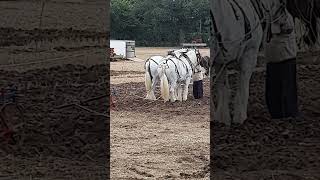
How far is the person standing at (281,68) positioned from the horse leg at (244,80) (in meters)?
0.10

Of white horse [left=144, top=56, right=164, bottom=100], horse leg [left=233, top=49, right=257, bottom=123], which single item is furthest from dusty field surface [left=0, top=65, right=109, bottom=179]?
white horse [left=144, top=56, right=164, bottom=100]

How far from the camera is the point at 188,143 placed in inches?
264

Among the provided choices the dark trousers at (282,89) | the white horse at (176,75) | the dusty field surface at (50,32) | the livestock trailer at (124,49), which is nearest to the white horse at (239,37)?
the dark trousers at (282,89)

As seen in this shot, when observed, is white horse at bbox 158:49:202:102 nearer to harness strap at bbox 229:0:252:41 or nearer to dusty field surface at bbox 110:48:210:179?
dusty field surface at bbox 110:48:210:179

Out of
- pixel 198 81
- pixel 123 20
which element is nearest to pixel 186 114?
pixel 198 81

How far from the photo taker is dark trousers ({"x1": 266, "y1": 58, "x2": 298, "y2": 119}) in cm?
353

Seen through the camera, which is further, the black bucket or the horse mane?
the black bucket

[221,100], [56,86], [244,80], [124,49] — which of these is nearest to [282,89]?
[244,80]

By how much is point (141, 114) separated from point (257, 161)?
6.13 meters

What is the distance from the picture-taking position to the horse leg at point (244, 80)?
3494 millimetres

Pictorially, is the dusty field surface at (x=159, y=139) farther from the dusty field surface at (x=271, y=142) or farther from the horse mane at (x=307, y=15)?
the horse mane at (x=307, y=15)

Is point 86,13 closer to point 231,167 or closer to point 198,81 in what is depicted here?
point 231,167

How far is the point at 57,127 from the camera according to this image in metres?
3.51

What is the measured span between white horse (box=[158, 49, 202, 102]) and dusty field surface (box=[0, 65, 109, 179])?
282 inches
